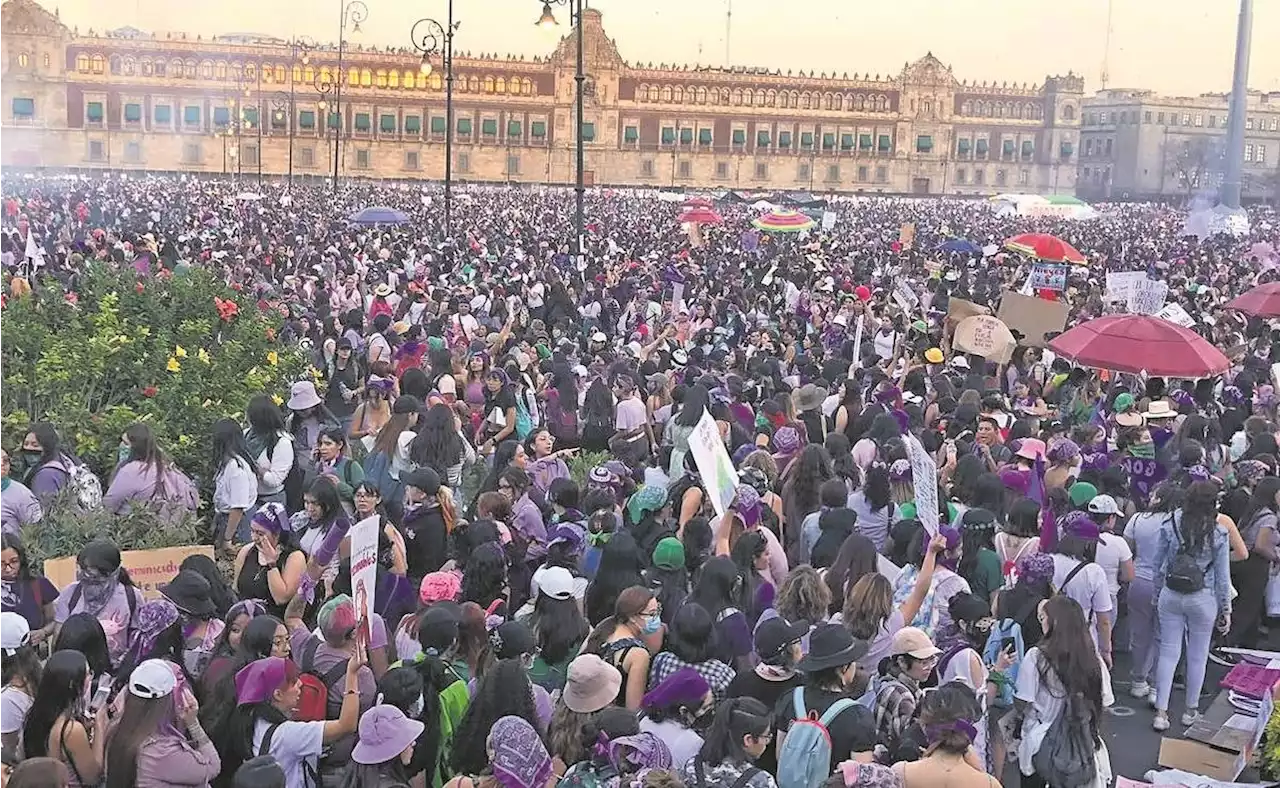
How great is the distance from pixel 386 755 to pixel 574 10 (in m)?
17.0

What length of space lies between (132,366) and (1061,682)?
22.9 feet

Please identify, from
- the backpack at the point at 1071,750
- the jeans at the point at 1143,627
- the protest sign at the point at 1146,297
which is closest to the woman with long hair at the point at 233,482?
the backpack at the point at 1071,750

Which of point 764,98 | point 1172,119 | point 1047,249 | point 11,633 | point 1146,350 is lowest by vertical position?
point 11,633

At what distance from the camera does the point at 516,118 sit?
8444 centimetres

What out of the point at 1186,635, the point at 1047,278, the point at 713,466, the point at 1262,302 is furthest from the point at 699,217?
the point at 713,466

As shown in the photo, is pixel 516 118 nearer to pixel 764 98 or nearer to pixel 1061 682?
pixel 764 98

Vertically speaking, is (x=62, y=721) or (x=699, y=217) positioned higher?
(x=699, y=217)

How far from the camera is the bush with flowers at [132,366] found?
28.0ft

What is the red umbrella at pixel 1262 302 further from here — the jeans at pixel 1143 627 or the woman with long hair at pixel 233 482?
the woman with long hair at pixel 233 482

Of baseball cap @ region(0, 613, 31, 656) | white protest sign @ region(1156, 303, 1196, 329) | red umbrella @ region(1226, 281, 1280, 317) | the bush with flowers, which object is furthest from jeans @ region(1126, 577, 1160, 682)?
red umbrella @ region(1226, 281, 1280, 317)

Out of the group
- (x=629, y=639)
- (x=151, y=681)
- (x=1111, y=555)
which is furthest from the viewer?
(x=1111, y=555)

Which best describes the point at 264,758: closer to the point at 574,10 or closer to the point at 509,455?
the point at 509,455

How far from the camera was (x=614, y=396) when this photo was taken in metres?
9.80

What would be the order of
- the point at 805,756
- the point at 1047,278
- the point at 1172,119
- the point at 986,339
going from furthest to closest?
the point at 1172,119, the point at 1047,278, the point at 986,339, the point at 805,756
